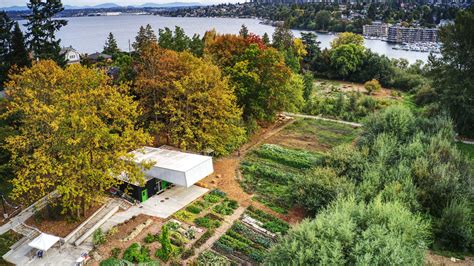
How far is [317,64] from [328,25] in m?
76.6

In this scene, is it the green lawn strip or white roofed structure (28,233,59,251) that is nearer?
white roofed structure (28,233,59,251)

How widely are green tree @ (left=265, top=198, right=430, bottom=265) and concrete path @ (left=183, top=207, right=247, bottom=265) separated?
450cm

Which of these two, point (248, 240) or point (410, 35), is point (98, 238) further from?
point (410, 35)

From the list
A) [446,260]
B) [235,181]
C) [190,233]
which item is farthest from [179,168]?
[446,260]

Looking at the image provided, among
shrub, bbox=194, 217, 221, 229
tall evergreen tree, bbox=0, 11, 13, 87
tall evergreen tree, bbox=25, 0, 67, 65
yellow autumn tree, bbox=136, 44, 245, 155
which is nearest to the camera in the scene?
shrub, bbox=194, 217, 221, 229

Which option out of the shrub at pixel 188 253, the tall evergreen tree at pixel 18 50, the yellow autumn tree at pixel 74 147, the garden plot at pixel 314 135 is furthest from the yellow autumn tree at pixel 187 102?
the tall evergreen tree at pixel 18 50

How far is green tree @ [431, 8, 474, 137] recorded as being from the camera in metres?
35.4

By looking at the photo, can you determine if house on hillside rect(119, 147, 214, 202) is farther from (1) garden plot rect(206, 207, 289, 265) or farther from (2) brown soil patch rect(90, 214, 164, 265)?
(1) garden plot rect(206, 207, 289, 265)

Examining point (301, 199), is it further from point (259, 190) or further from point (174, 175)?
point (174, 175)

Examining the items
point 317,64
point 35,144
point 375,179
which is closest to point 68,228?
point 35,144

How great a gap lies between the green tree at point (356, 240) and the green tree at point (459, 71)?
83.1ft

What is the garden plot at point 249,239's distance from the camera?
58.7 feet

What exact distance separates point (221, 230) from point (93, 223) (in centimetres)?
697

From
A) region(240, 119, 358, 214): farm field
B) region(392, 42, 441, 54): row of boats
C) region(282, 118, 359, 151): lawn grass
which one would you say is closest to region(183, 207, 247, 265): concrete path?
region(240, 119, 358, 214): farm field
